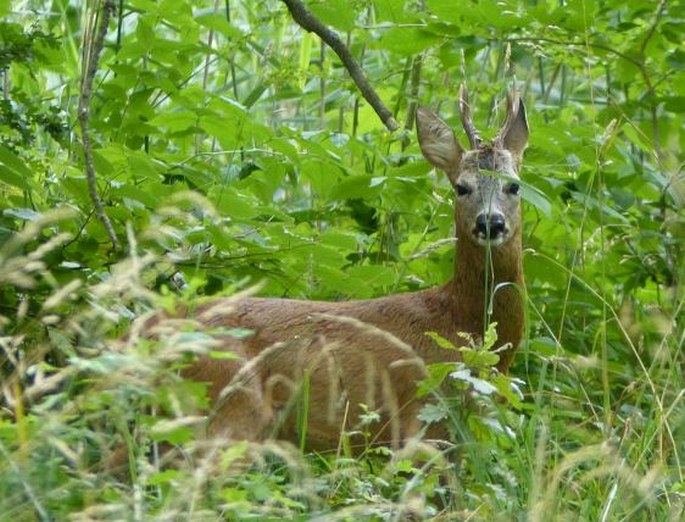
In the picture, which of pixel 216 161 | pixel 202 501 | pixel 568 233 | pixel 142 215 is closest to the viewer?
pixel 202 501

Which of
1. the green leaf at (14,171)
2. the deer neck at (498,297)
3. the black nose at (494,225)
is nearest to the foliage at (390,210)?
the green leaf at (14,171)

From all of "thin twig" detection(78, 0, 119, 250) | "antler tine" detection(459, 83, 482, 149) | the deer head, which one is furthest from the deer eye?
"thin twig" detection(78, 0, 119, 250)

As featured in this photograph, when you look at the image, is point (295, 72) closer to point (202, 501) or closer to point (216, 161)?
point (216, 161)

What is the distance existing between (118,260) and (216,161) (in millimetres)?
1365

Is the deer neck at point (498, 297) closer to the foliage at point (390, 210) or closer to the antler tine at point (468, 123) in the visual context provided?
the foliage at point (390, 210)

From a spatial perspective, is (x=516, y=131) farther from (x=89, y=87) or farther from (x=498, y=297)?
(x=89, y=87)

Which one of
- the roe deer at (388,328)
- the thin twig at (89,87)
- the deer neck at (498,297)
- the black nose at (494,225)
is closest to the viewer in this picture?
the thin twig at (89,87)

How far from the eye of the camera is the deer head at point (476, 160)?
595 centimetres

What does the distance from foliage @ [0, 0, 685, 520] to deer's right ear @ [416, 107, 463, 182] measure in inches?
3.9

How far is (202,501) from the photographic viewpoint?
3.41m

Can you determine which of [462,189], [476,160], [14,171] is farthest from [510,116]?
[14,171]

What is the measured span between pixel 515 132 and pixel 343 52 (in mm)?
688

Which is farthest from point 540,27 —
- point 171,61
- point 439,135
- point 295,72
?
point 171,61

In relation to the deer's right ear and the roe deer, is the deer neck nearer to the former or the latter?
the roe deer
